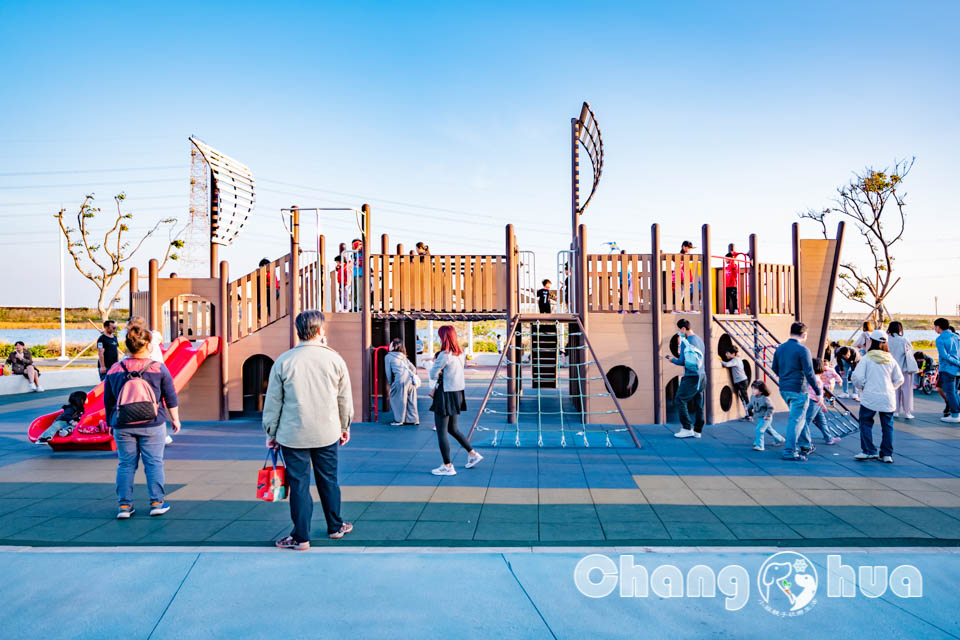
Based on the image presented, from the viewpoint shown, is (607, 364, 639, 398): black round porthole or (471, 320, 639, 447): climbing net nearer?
(471, 320, 639, 447): climbing net

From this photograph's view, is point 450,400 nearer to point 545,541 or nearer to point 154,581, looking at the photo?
point 545,541

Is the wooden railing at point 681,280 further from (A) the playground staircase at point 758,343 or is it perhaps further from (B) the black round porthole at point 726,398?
(B) the black round porthole at point 726,398

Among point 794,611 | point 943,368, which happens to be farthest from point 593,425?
point 794,611

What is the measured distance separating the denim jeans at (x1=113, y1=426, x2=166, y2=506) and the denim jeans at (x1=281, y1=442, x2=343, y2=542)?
1.82 meters

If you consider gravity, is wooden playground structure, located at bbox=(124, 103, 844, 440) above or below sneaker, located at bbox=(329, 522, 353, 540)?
above

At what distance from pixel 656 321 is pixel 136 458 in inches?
351

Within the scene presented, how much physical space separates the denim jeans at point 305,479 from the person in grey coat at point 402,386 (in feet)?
21.2

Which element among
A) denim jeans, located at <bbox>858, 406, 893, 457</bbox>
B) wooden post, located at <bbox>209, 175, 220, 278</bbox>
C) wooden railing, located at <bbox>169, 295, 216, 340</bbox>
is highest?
wooden post, located at <bbox>209, 175, 220, 278</bbox>

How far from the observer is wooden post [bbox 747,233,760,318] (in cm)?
1187

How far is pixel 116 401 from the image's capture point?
5535mm

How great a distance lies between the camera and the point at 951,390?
11.0 meters

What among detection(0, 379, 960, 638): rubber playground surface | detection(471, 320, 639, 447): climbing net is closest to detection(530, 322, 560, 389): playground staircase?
detection(471, 320, 639, 447): climbing net

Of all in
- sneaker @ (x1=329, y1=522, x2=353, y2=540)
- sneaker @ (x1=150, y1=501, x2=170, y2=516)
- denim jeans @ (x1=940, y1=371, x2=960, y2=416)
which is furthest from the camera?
denim jeans @ (x1=940, y1=371, x2=960, y2=416)

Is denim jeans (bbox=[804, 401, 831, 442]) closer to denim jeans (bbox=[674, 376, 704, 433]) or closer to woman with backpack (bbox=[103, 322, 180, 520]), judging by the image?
denim jeans (bbox=[674, 376, 704, 433])
